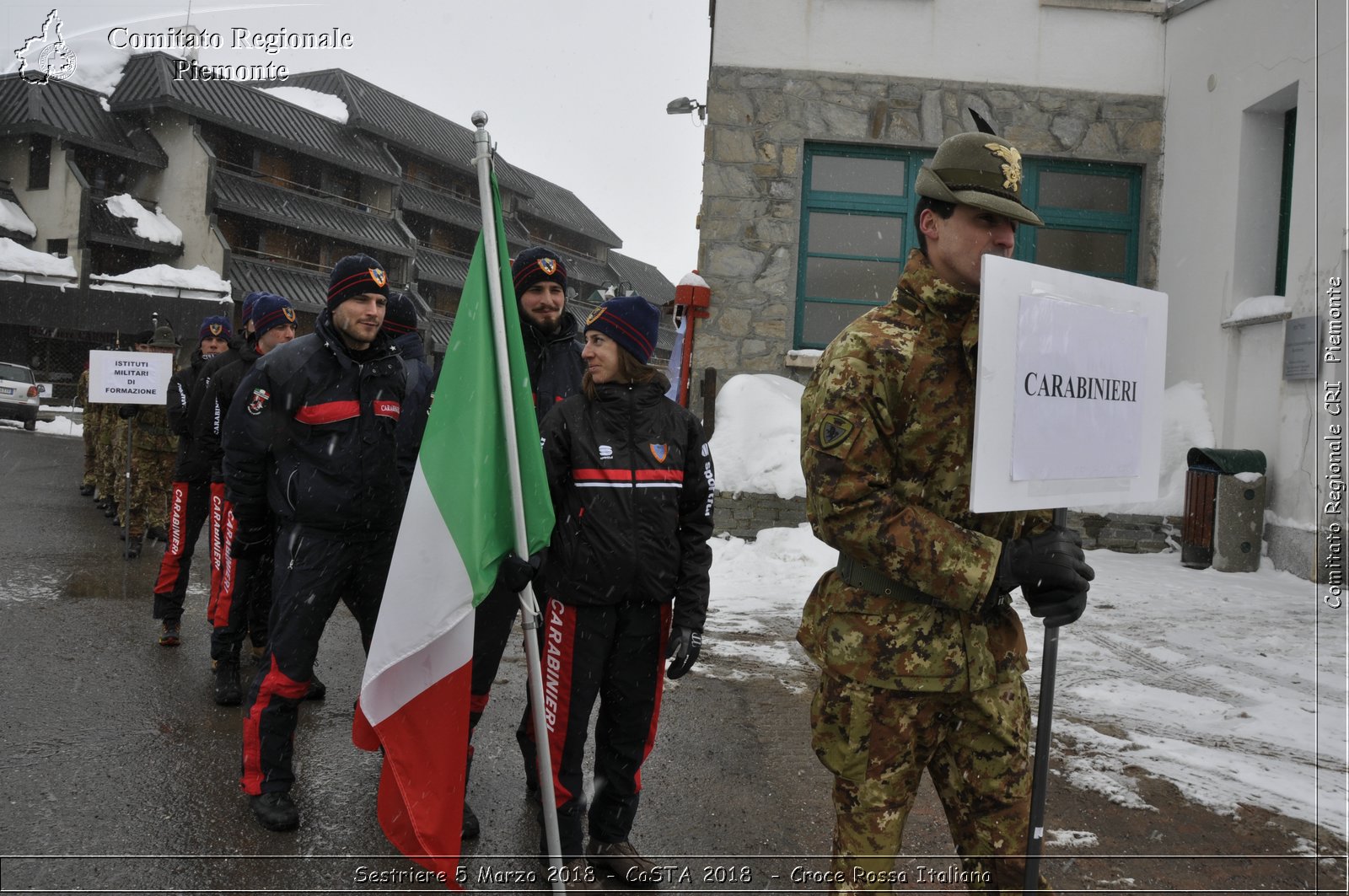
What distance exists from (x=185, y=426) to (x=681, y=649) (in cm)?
510

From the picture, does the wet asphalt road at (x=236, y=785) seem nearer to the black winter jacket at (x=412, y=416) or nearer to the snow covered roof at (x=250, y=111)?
the black winter jacket at (x=412, y=416)

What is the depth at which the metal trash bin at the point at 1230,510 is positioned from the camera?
898 cm

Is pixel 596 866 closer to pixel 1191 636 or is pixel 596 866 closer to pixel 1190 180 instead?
pixel 1191 636

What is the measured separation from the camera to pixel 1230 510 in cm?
901

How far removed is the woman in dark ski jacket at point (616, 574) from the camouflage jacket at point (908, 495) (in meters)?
1.20

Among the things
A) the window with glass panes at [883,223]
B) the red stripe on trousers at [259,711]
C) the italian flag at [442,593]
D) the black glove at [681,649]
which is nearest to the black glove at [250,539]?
the red stripe on trousers at [259,711]

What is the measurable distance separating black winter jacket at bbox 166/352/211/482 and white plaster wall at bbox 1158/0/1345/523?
8760 millimetres

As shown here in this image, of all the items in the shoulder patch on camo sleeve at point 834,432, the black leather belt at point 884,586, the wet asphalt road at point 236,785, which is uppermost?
the shoulder patch on camo sleeve at point 834,432

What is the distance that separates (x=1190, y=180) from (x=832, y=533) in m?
10.3

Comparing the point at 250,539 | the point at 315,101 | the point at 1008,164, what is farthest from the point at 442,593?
the point at 315,101

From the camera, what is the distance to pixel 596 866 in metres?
3.58

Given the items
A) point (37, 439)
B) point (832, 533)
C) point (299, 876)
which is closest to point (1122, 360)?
point (832, 533)

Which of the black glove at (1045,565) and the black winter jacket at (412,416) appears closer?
the black glove at (1045,565)

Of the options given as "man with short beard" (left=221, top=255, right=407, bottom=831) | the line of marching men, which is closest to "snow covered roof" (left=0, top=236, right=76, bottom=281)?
the line of marching men
